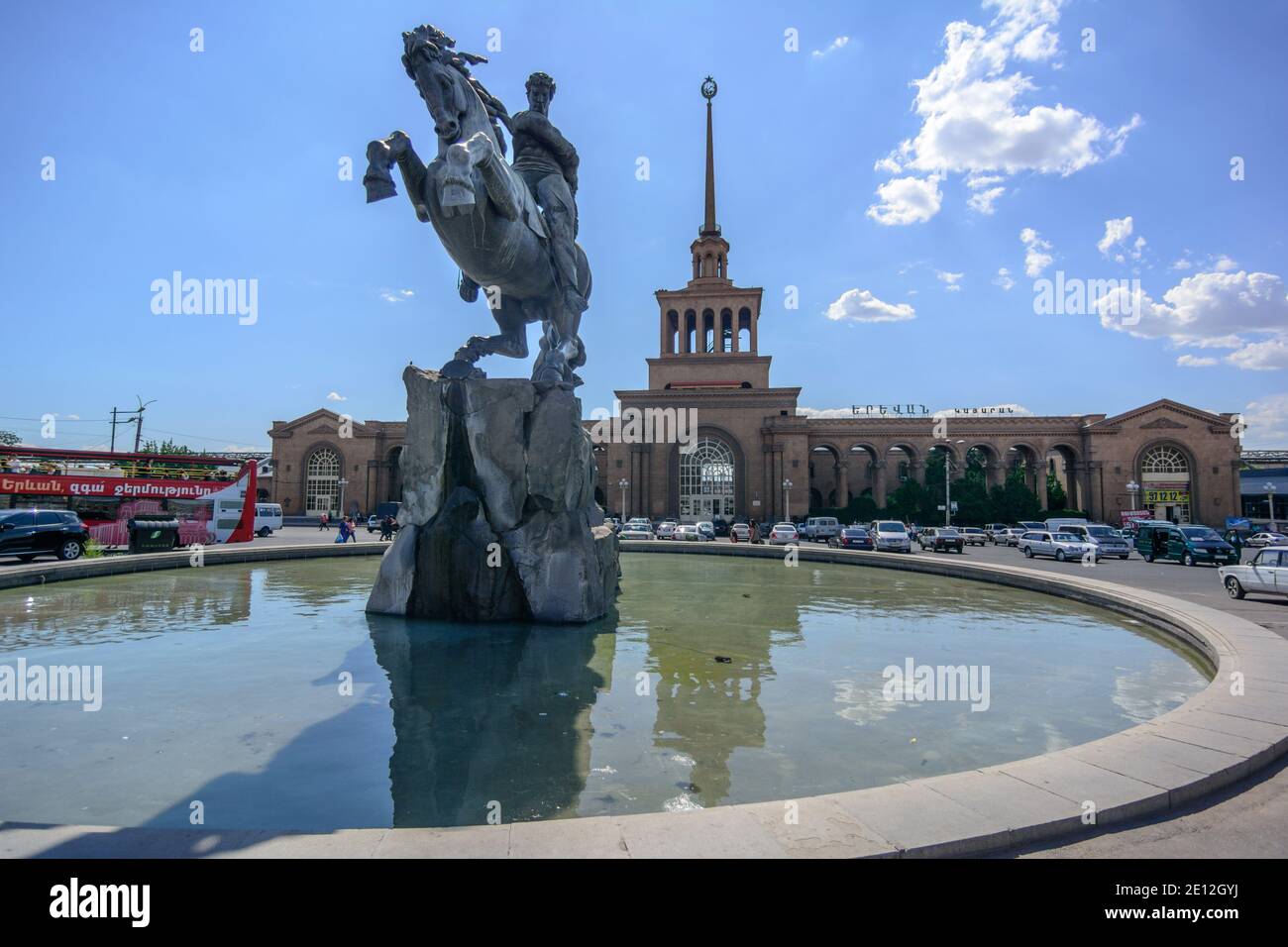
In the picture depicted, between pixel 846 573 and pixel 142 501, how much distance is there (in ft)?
83.6

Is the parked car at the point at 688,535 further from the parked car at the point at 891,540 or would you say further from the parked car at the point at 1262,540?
the parked car at the point at 1262,540

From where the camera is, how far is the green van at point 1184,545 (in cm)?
2166

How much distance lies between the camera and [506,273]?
938cm

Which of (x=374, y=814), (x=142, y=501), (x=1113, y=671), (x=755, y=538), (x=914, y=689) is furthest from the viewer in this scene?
(x=755, y=538)

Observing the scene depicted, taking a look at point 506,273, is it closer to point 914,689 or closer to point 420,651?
point 420,651

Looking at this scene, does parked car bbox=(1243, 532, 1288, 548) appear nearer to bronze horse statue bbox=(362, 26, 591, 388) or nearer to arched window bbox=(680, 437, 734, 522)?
arched window bbox=(680, 437, 734, 522)

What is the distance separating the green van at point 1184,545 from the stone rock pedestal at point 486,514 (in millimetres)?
23193

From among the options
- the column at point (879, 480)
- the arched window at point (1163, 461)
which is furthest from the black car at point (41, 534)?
the arched window at point (1163, 461)

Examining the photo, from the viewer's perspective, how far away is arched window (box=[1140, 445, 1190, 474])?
5269cm

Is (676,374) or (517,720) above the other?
(676,374)

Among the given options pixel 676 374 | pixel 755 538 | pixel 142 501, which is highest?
pixel 676 374

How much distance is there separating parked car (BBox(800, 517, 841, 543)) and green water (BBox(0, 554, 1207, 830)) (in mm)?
26639

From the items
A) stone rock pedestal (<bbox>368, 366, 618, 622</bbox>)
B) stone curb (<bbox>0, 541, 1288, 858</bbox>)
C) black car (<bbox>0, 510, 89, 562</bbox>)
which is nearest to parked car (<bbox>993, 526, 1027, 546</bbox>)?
stone rock pedestal (<bbox>368, 366, 618, 622</bbox>)
